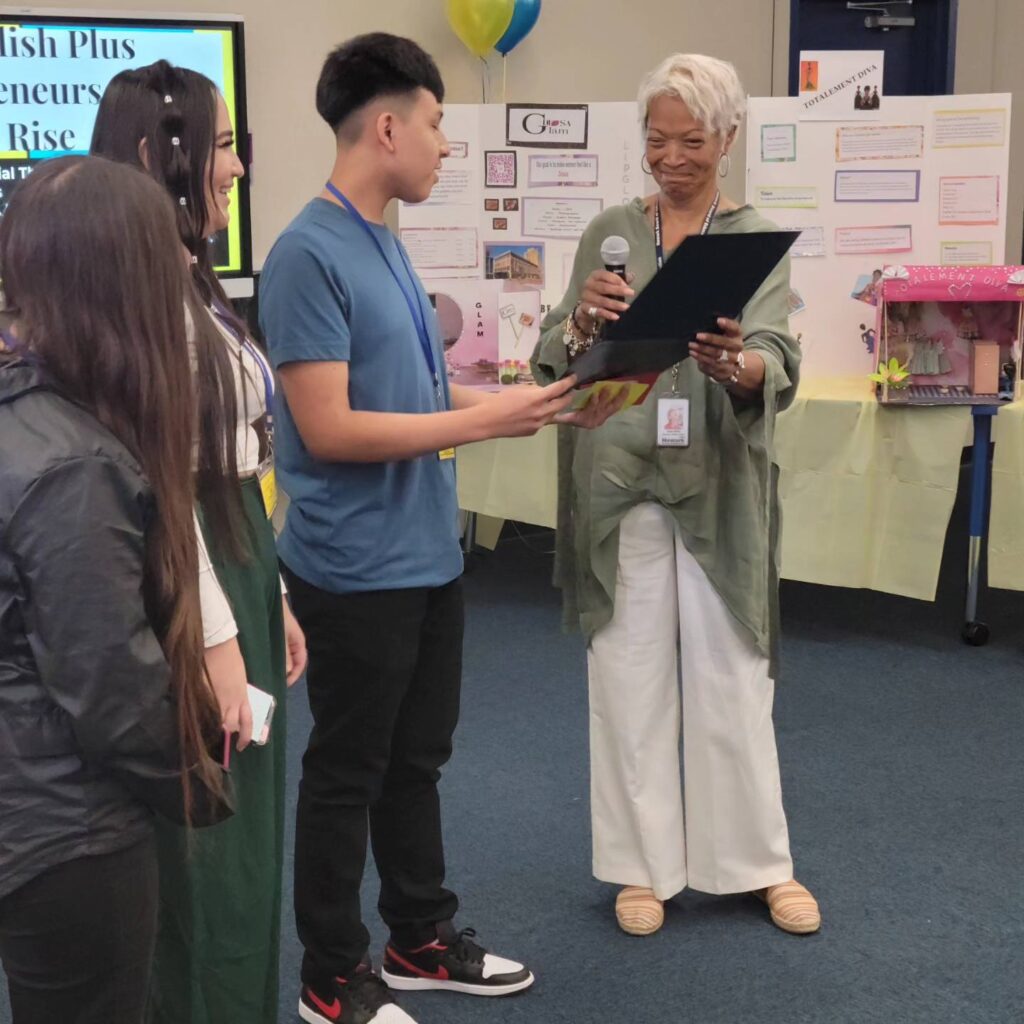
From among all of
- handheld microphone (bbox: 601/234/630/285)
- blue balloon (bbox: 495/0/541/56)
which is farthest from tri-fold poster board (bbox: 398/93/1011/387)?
handheld microphone (bbox: 601/234/630/285)

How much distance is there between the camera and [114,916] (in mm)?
1234

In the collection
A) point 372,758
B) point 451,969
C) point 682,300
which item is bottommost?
point 451,969

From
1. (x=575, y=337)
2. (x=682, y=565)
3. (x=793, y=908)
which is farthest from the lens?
(x=793, y=908)

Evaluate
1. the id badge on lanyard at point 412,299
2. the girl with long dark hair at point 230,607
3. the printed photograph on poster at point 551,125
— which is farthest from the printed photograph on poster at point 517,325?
the girl with long dark hair at point 230,607

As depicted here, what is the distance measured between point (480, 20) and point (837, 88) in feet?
4.24

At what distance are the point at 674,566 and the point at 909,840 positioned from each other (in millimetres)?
897

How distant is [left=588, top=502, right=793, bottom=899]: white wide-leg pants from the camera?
226cm

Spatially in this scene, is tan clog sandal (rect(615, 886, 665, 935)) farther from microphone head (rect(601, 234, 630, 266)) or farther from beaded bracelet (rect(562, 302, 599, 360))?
microphone head (rect(601, 234, 630, 266))

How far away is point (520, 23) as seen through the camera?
15.9ft

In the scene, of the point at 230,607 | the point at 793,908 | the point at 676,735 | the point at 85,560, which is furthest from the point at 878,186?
the point at 85,560

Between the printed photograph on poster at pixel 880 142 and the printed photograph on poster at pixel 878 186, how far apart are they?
0.05 m

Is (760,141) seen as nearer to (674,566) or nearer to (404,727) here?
(674,566)

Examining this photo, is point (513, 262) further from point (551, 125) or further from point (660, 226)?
point (660, 226)

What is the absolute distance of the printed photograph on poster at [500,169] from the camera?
451cm
